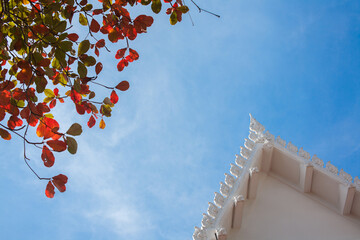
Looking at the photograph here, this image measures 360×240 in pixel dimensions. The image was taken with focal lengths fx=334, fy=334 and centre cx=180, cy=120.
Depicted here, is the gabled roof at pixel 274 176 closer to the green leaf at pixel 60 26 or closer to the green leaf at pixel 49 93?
the green leaf at pixel 49 93

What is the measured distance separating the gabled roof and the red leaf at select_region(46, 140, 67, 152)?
8533 millimetres

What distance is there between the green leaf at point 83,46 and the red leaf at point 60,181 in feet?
6.84

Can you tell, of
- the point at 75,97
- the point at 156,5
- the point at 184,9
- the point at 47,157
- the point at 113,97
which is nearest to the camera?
the point at 47,157

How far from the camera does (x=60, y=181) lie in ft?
17.5

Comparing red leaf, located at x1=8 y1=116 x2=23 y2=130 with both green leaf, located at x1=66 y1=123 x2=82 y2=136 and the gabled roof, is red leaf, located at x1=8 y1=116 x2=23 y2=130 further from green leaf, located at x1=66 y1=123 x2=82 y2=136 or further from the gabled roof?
the gabled roof

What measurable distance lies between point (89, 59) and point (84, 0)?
1254mm

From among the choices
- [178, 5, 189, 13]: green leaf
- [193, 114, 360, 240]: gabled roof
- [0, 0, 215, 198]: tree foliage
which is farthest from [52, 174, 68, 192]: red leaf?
[193, 114, 360, 240]: gabled roof

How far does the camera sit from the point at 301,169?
14266 mm

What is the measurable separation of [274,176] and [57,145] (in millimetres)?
11997

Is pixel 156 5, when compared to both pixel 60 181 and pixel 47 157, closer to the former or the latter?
pixel 47 157

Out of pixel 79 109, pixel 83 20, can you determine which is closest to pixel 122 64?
pixel 83 20

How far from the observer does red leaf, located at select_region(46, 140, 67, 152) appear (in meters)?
5.01

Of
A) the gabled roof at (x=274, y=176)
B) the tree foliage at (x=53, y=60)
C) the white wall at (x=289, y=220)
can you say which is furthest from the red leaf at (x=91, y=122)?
the white wall at (x=289, y=220)

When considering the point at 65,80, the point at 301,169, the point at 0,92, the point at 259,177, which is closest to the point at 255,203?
the point at 259,177
